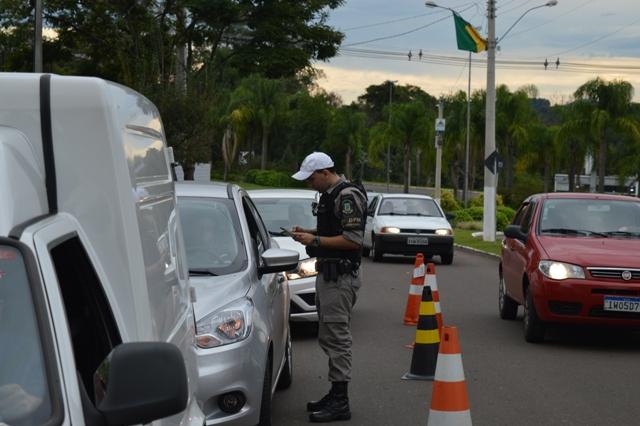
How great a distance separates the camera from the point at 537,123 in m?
87.6

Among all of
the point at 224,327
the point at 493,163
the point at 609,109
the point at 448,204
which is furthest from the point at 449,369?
the point at 609,109

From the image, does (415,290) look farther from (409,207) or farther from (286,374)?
(409,207)

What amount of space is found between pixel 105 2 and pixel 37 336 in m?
33.3

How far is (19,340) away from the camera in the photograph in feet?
9.53

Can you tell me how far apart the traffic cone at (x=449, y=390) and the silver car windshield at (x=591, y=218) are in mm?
7081

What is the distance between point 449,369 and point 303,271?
258 inches

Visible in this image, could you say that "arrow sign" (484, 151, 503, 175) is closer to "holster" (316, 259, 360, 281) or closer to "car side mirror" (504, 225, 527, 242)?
"car side mirror" (504, 225, 527, 242)

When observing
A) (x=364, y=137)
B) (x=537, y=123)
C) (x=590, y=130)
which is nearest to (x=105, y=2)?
(x=590, y=130)

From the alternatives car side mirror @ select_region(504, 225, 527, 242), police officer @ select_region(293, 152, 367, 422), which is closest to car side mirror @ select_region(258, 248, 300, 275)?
police officer @ select_region(293, 152, 367, 422)

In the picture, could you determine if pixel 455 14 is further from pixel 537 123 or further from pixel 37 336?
pixel 537 123

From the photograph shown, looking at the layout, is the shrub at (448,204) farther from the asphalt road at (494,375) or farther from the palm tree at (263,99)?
the asphalt road at (494,375)

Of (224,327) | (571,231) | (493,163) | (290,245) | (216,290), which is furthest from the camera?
(493,163)

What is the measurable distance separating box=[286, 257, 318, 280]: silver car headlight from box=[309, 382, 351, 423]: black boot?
4342 mm

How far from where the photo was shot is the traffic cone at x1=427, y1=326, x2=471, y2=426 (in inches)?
256
